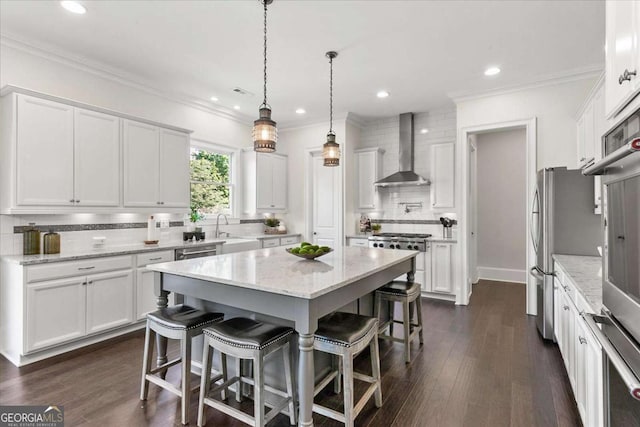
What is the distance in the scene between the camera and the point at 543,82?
404 centimetres

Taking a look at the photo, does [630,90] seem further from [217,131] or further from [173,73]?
[217,131]

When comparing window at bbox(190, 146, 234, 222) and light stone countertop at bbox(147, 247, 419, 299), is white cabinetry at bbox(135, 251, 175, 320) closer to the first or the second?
window at bbox(190, 146, 234, 222)

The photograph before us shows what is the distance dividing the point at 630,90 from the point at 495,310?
378 cm

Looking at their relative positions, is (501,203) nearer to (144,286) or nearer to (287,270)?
(287,270)

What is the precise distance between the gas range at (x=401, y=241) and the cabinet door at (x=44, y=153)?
154 inches

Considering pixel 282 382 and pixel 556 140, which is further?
pixel 556 140

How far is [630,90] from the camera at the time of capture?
3.84 ft

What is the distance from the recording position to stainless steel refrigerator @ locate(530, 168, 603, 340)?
3.06 m

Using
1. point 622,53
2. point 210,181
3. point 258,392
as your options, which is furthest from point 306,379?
point 210,181

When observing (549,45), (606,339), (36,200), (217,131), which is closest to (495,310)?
(549,45)

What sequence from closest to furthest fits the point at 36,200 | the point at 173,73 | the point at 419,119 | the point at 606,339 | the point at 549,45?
the point at 606,339, the point at 36,200, the point at 549,45, the point at 173,73, the point at 419,119

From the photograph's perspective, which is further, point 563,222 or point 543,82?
point 543,82

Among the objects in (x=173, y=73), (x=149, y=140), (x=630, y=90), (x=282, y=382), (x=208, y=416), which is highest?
(x=173, y=73)

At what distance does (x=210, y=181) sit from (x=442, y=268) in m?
3.74
